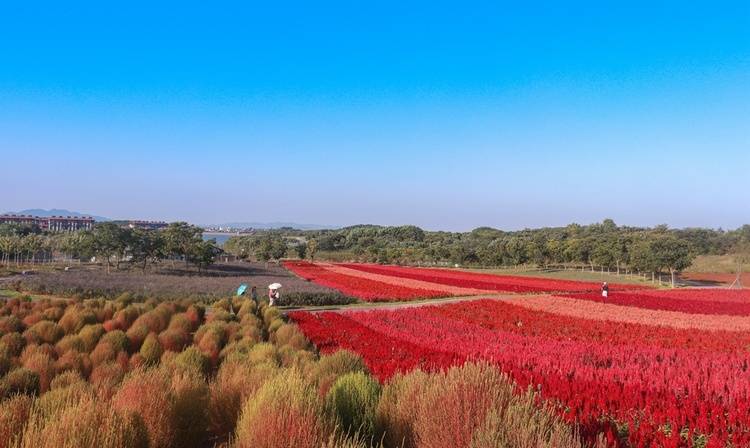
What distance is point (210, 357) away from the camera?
1009 cm

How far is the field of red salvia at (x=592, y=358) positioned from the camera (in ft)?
17.5

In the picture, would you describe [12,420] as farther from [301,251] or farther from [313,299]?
[301,251]

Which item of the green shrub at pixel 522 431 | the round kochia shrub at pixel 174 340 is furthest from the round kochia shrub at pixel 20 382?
the green shrub at pixel 522 431

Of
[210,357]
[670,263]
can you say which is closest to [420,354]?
[210,357]

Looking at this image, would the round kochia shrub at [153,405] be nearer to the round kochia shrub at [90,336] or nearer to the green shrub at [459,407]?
the green shrub at [459,407]

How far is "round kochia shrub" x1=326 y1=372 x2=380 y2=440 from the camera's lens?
490cm

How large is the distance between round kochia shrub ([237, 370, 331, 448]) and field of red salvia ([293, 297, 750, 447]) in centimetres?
207

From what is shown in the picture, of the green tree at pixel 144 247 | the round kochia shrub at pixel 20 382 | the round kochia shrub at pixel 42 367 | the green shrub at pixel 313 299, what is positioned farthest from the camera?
the green tree at pixel 144 247

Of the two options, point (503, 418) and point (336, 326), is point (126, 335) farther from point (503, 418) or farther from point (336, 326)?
point (503, 418)

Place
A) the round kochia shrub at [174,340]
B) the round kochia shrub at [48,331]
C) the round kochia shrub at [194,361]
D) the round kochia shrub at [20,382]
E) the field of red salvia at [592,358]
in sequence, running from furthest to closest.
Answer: the round kochia shrub at [48,331]
the round kochia shrub at [174,340]
the round kochia shrub at [194,361]
the round kochia shrub at [20,382]
the field of red salvia at [592,358]

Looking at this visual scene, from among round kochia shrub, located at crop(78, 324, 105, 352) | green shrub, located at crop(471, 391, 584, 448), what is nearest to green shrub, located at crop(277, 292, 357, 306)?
round kochia shrub, located at crop(78, 324, 105, 352)

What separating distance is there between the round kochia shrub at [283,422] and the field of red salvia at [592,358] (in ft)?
6.80

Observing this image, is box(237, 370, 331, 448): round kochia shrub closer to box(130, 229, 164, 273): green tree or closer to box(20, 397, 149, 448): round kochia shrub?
box(20, 397, 149, 448): round kochia shrub

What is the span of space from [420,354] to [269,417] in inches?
244
